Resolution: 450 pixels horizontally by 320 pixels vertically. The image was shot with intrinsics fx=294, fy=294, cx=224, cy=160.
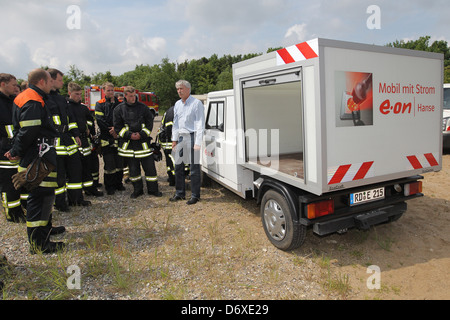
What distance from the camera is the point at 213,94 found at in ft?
17.3

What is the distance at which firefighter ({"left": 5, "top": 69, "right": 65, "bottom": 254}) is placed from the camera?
3.26 metres

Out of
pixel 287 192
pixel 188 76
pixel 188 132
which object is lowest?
pixel 287 192

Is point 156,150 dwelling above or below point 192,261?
above

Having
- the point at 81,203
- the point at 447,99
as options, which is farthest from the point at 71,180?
the point at 447,99

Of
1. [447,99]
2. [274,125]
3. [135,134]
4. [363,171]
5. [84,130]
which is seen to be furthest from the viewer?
[447,99]

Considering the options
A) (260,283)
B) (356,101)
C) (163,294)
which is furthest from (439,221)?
(163,294)

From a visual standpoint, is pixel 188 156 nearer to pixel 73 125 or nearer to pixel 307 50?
pixel 73 125

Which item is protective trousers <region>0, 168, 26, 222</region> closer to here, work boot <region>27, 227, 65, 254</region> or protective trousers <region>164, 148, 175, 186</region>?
work boot <region>27, 227, 65, 254</region>

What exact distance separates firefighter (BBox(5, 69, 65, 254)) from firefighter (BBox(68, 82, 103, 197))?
176 cm

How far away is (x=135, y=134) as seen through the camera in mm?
5344

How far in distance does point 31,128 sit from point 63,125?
1265mm

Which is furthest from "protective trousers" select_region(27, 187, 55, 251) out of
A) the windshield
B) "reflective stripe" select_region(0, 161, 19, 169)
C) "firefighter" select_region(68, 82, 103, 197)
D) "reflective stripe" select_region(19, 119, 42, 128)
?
the windshield

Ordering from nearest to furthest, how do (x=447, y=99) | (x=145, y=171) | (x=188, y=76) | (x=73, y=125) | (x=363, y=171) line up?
(x=363, y=171), (x=73, y=125), (x=145, y=171), (x=447, y=99), (x=188, y=76)
